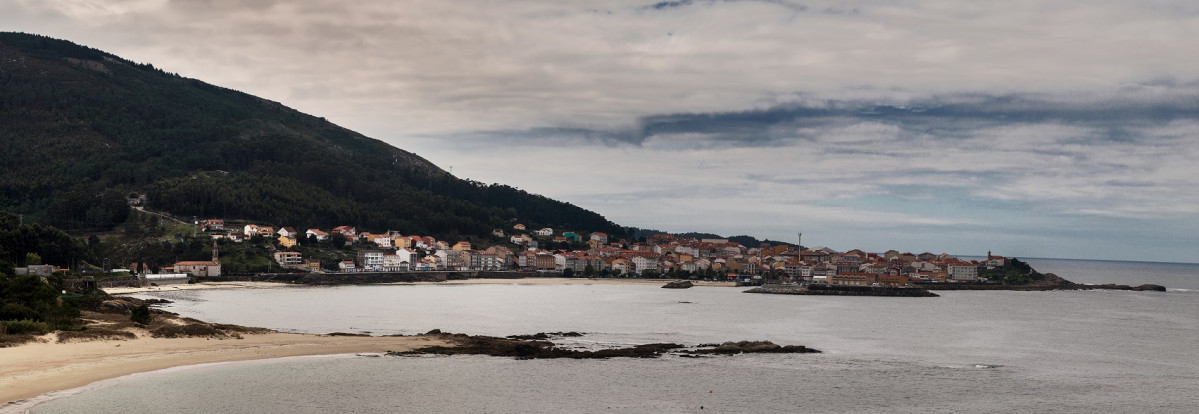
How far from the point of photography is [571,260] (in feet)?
524

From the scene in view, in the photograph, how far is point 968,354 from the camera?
4612cm

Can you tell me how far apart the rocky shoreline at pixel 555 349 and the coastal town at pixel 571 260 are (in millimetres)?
79835

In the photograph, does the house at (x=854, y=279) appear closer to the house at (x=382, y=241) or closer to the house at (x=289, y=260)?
the house at (x=382, y=241)

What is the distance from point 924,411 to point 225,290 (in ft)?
269

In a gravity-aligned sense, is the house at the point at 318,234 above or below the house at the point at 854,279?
above

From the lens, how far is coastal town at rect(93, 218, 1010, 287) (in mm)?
128875

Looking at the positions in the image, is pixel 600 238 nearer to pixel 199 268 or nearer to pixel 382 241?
pixel 382 241

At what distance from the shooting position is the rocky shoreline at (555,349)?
39.8 meters

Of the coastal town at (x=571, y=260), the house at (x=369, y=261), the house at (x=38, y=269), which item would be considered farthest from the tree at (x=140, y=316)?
the house at (x=369, y=261)

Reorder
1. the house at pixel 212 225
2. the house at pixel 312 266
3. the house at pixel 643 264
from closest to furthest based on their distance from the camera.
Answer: the house at pixel 312 266
the house at pixel 212 225
the house at pixel 643 264

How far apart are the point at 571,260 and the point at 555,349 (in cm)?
11826

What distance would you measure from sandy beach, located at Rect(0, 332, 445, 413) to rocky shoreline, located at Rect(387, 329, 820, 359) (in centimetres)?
163

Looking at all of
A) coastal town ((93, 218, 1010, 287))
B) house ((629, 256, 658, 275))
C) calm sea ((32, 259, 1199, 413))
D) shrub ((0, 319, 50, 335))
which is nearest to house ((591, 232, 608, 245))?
coastal town ((93, 218, 1010, 287))

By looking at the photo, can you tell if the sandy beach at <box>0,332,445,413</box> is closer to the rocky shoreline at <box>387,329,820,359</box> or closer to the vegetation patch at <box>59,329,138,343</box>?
the vegetation patch at <box>59,329,138,343</box>
